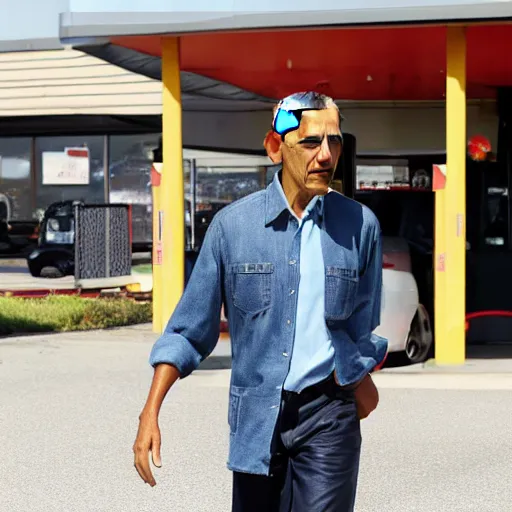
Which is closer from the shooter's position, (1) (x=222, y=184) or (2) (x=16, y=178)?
(1) (x=222, y=184)

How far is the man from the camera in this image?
3918 mm

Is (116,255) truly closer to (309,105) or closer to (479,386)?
(479,386)

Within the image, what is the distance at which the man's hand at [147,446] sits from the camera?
3.84 m

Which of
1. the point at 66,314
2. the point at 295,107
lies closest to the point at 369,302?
the point at 295,107

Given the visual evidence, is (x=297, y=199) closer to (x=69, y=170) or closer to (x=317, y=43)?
(x=317, y=43)

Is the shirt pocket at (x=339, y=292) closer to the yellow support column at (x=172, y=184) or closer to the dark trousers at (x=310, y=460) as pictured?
the dark trousers at (x=310, y=460)

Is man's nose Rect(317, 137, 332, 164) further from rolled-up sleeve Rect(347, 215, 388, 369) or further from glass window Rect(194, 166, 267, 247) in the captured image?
glass window Rect(194, 166, 267, 247)

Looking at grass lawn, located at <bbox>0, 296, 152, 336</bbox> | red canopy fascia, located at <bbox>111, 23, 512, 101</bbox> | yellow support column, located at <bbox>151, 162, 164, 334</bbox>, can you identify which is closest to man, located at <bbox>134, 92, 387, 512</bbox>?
red canopy fascia, located at <bbox>111, 23, 512, 101</bbox>

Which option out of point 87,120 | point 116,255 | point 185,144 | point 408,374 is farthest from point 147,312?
point 87,120

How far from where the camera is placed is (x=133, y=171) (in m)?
30.9

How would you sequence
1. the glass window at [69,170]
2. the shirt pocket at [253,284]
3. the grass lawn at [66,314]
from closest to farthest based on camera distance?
the shirt pocket at [253,284] → the grass lawn at [66,314] → the glass window at [69,170]

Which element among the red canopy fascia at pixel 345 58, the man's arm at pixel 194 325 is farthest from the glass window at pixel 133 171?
the man's arm at pixel 194 325

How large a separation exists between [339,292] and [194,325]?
1.46ft

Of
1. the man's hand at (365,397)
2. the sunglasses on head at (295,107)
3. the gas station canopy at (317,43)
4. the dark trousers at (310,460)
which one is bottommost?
the dark trousers at (310,460)
